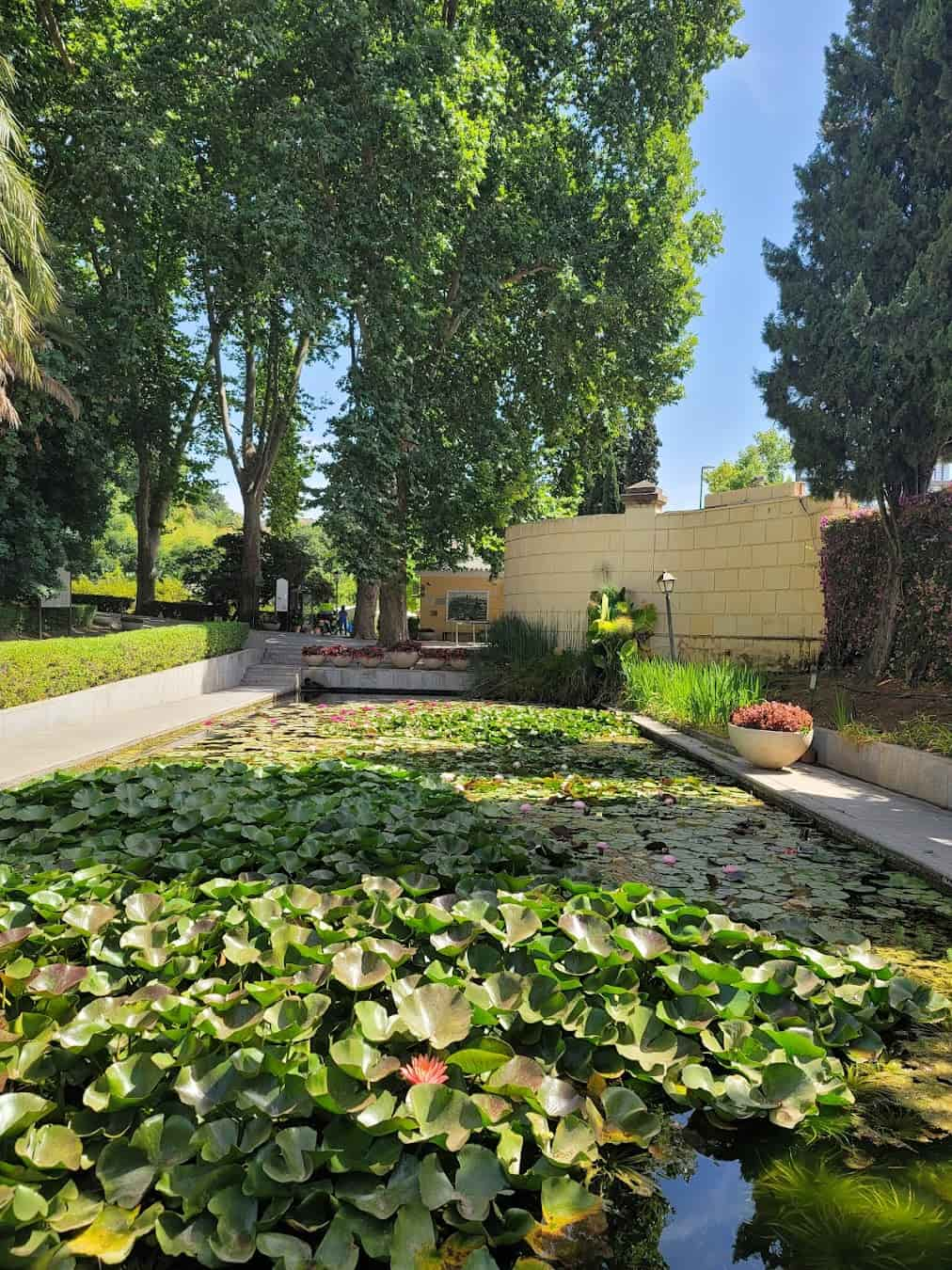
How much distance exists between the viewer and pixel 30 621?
15.8 meters

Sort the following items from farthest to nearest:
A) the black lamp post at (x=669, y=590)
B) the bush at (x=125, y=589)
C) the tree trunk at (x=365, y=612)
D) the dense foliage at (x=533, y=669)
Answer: the bush at (x=125, y=589), the tree trunk at (x=365, y=612), the black lamp post at (x=669, y=590), the dense foliage at (x=533, y=669)

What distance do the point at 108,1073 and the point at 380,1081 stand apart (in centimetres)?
59

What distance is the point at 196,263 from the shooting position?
16.0 meters

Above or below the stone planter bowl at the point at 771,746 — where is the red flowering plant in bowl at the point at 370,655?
above

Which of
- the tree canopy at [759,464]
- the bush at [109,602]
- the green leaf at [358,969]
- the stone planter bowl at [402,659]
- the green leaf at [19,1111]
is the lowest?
the green leaf at [19,1111]

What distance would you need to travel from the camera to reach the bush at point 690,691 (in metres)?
8.22

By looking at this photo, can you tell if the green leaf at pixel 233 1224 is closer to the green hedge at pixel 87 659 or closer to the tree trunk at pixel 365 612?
the green hedge at pixel 87 659

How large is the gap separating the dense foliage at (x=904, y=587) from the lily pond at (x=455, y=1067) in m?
4.75

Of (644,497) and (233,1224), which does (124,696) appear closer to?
(644,497)

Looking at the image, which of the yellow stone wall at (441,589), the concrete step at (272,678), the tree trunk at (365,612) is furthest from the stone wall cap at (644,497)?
the yellow stone wall at (441,589)

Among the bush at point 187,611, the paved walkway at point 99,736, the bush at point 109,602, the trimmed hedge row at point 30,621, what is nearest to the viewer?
the paved walkway at point 99,736

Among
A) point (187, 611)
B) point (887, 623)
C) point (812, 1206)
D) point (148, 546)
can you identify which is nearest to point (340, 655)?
point (887, 623)

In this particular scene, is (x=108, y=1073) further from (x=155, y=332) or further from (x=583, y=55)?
(x=583, y=55)

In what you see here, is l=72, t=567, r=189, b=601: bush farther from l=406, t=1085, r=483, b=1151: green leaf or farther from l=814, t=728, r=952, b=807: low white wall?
l=406, t=1085, r=483, b=1151: green leaf
